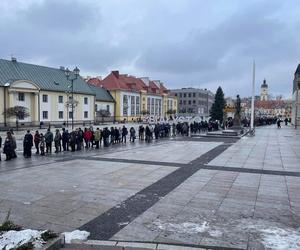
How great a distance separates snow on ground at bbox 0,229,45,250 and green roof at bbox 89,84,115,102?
72.7m

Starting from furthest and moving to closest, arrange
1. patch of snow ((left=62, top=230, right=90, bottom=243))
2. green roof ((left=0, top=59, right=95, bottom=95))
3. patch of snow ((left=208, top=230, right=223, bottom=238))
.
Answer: green roof ((left=0, top=59, right=95, bottom=95))
patch of snow ((left=208, top=230, right=223, bottom=238))
patch of snow ((left=62, top=230, right=90, bottom=243))

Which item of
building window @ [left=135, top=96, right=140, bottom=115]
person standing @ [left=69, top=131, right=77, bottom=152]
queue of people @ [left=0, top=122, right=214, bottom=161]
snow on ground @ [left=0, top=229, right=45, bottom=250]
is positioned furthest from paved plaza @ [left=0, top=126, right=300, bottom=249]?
building window @ [left=135, top=96, right=140, bottom=115]

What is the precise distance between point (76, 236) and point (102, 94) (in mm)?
76217

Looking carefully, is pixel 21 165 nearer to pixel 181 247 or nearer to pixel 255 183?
pixel 255 183

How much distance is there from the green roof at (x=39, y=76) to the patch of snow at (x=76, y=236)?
4983 centimetres

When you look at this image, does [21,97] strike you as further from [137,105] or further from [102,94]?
[137,105]

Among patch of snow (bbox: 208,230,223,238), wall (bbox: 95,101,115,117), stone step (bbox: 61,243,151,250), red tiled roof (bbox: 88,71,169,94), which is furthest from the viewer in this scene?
red tiled roof (bbox: 88,71,169,94)

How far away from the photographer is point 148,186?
10.4 meters

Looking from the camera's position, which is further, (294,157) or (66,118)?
(66,118)

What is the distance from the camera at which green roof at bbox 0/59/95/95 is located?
54.2 m

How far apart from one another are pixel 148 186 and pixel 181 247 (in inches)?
190

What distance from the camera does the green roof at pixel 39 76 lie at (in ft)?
178

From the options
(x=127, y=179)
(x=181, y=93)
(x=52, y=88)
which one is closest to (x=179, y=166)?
(x=127, y=179)

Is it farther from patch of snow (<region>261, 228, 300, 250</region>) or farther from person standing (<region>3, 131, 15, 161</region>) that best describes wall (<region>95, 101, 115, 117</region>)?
patch of snow (<region>261, 228, 300, 250</region>)
